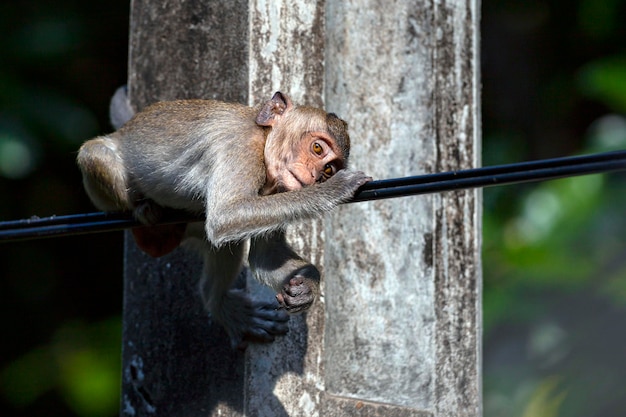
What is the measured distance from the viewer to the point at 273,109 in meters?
6.25

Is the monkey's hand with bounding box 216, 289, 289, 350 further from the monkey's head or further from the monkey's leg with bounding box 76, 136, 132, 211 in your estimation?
the monkey's leg with bounding box 76, 136, 132, 211

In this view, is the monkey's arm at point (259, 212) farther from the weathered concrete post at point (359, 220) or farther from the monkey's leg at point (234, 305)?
the weathered concrete post at point (359, 220)

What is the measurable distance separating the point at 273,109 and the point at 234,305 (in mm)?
1213

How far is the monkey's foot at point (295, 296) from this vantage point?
5770mm

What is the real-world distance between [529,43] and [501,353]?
4.41 m

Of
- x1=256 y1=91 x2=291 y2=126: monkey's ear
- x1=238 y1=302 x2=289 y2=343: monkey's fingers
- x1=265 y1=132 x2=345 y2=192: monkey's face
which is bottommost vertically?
x1=238 y1=302 x2=289 y2=343: monkey's fingers

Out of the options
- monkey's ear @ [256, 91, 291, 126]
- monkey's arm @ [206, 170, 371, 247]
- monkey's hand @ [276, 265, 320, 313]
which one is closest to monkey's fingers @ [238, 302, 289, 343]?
monkey's hand @ [276, 265, 320, 313]

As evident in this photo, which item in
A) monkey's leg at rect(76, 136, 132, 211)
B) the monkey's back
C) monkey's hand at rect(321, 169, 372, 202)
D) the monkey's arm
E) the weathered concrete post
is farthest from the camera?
the weathered concrete post

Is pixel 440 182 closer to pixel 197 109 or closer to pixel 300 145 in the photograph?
pixel 300 145

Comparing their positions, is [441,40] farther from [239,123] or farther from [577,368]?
[577,368]

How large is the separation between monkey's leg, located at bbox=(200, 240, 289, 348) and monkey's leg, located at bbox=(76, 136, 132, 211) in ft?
2.06

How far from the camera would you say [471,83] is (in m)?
7.25

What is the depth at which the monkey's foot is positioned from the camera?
18.9ft

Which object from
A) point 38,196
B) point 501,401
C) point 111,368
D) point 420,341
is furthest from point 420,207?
point 38,196
